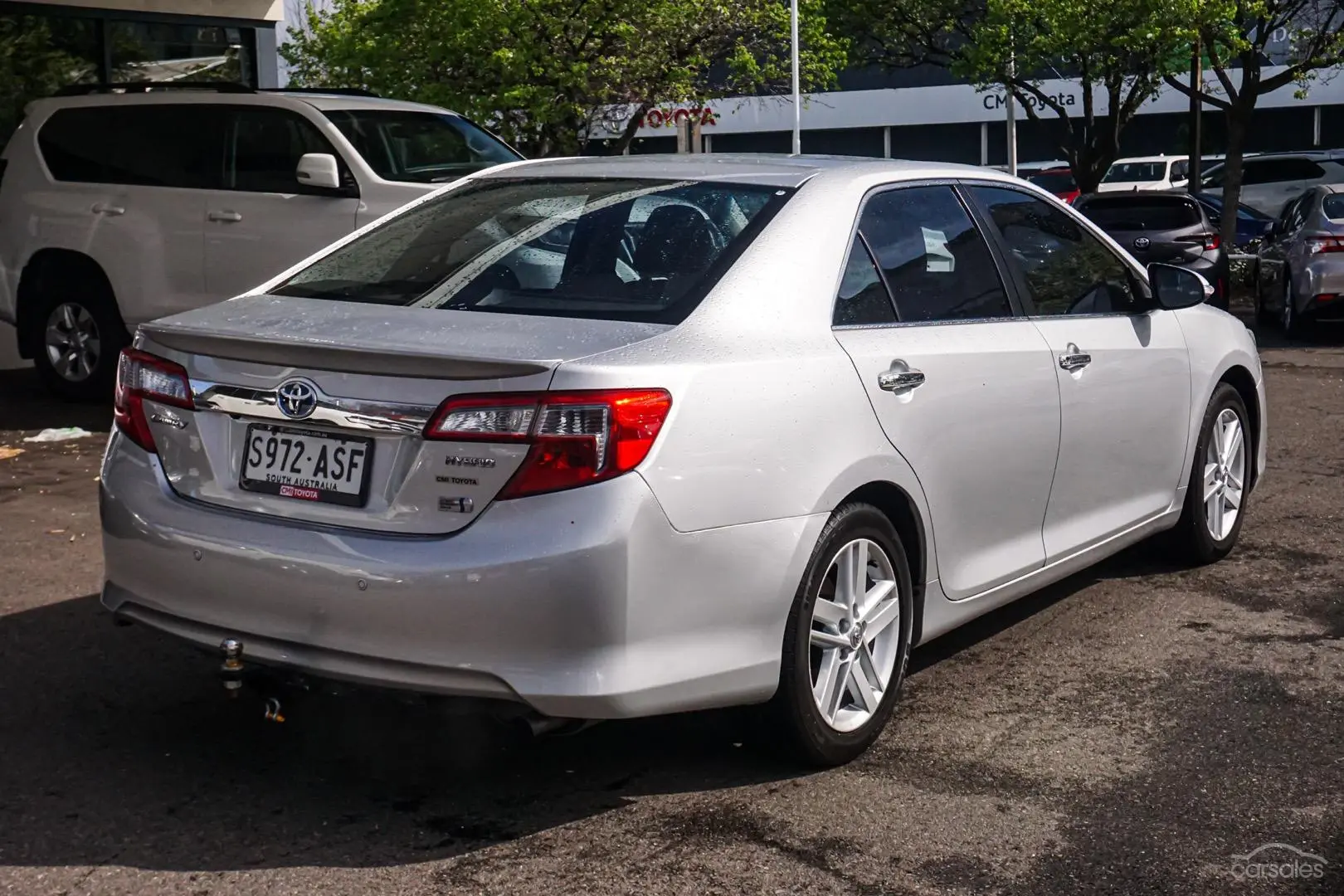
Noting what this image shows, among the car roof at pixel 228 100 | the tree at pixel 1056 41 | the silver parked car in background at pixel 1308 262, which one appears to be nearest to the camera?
the car roof at pixel 228 100

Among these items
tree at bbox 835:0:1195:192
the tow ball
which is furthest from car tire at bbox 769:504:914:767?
tree at bbox 835:0:1195:192

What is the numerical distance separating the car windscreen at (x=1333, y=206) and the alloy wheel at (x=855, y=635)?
40.4 ft

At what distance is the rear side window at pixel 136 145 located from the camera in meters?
11.0

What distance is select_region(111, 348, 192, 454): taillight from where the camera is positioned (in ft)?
14.1

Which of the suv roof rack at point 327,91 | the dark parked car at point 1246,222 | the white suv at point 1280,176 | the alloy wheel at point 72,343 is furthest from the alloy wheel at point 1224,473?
the white suv at point 1280,176

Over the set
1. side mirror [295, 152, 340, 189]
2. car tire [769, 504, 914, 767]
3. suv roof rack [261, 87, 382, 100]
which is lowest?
car tire [769, 504, 914, 767]

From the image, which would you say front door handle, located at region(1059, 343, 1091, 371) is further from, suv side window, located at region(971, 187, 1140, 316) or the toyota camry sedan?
suv side window, located at region(971, 187, 1140, 316)

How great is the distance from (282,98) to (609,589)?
25.5 feet

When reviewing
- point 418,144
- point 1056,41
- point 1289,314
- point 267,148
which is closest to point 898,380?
point 418,144

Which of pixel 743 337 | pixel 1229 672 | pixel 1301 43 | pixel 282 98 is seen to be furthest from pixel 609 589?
pixel 1301 43

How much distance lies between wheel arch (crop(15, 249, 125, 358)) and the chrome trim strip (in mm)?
7414

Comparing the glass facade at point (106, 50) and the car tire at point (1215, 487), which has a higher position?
the glass facade at point (106, 50)

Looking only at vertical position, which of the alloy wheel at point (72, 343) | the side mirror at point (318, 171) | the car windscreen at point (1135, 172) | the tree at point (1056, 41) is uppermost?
the tree at point (1056, 41)

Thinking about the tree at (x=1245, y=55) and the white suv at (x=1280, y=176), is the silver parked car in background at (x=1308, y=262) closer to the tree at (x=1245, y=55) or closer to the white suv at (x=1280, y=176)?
the tree at (x=1245, y=55)
